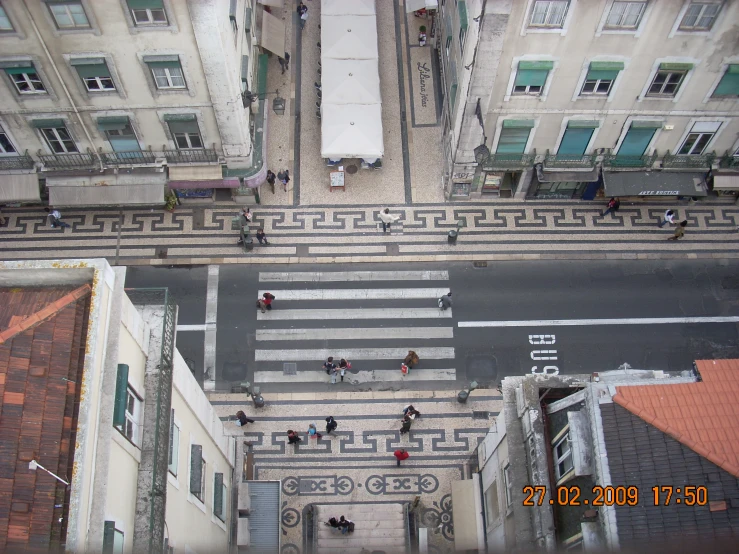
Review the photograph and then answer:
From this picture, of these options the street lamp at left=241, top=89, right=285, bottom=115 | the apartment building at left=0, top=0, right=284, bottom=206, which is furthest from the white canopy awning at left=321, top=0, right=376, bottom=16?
the street lamp at left=241, top=89, right=285, bottom=115

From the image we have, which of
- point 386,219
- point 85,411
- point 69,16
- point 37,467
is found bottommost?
point 37,467

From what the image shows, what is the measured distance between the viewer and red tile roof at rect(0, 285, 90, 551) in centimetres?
1386

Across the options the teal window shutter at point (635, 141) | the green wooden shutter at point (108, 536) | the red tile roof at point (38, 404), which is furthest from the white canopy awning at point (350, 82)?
the green wooden shutter at point (108, 536)

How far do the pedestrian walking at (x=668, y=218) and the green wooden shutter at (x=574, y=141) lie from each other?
6.43 meters

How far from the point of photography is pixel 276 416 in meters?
32.3

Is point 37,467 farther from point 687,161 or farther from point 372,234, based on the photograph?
point 687,161

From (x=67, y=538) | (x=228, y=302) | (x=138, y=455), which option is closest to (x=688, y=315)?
(x=228, y=302)

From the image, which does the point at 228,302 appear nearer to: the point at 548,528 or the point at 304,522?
the point at 304,522

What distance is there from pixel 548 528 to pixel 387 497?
12.1m

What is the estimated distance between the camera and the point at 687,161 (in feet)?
115

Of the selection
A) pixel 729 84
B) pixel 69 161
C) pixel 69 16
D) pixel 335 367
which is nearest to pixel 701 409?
pixel 335 367

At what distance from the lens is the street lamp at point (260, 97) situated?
33997mm

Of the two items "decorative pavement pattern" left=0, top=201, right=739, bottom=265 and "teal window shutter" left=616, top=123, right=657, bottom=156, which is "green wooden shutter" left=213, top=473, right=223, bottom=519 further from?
"teal window shutter" left=616, top=123, right=657, bottom=156

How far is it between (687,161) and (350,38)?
19.7 meters
